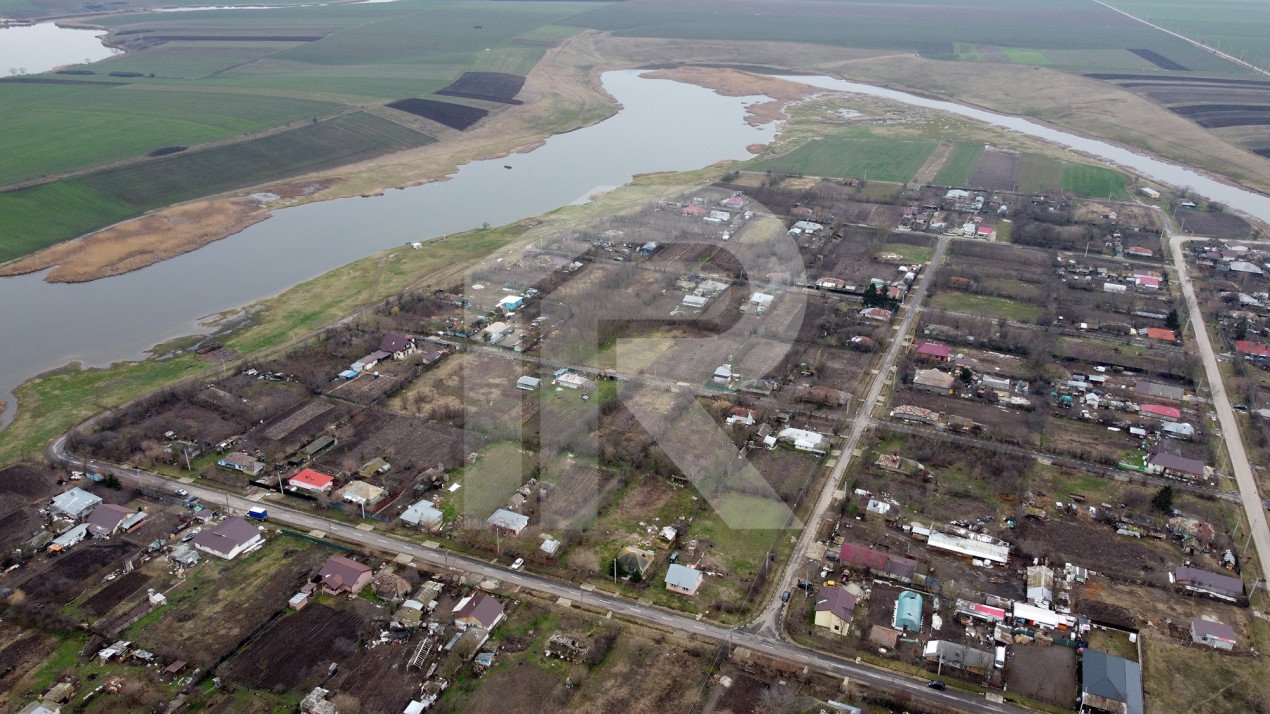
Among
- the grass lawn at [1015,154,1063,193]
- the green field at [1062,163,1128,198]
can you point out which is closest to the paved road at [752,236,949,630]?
the grass lawn at [1015,154,1063,193]

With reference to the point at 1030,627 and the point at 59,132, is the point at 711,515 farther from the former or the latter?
the point at 59,132

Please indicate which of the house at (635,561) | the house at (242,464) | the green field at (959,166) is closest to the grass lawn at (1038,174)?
the green field at (959,166)

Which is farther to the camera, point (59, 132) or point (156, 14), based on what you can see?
point (156, 14)

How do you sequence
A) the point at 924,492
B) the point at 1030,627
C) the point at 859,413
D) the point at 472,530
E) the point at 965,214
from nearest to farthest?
the point at 1030,627 < the point at 472,530 < the point at 924,492 < the point at 859,413 < the point at 965,214

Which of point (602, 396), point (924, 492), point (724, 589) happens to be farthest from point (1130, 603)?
point (602, 396)

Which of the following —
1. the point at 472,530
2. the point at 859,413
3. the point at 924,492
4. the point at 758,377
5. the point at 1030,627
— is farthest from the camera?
the point at 758,377

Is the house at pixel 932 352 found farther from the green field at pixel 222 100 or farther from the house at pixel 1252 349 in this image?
the green field at pixel 222 100

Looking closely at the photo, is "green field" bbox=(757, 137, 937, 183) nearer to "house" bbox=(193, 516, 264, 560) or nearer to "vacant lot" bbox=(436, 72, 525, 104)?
"vacant lot" bbox=(436, 72, 525, 104)
